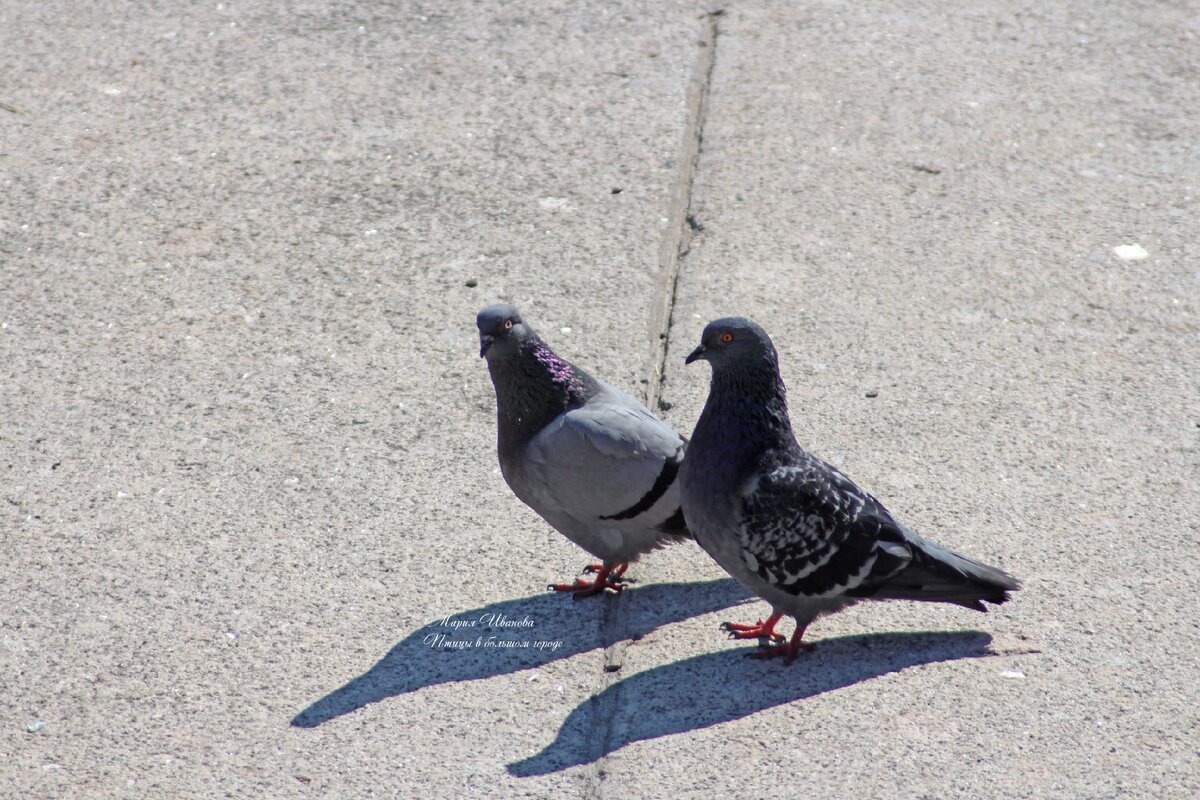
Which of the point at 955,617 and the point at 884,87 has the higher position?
the point at 884,87

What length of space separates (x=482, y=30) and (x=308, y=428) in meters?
3.55

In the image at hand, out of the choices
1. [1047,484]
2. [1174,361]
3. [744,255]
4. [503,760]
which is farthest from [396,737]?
[1174,361]

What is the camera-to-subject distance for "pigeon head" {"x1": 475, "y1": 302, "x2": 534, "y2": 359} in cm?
393

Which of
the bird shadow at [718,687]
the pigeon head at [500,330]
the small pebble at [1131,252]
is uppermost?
the pigeon head at [500,330]

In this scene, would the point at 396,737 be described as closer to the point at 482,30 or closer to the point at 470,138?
the point at 470,138

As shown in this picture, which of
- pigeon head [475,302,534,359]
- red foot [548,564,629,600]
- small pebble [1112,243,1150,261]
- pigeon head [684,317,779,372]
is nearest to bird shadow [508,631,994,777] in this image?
red foot [548,564,629,600]

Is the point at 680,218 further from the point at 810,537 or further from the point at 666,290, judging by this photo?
the point at 810,537

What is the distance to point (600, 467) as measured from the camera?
12.7 feet

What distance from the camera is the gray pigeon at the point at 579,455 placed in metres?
3.86

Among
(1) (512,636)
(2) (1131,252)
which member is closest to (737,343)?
(1) (512,636)

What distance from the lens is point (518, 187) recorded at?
6.09 m

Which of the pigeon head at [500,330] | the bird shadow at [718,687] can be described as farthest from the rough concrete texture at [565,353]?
the pigeon head at [500,330]

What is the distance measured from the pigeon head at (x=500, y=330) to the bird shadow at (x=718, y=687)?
3.63ft

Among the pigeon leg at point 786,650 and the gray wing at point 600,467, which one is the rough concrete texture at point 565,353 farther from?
the gray wing at point 600,467
